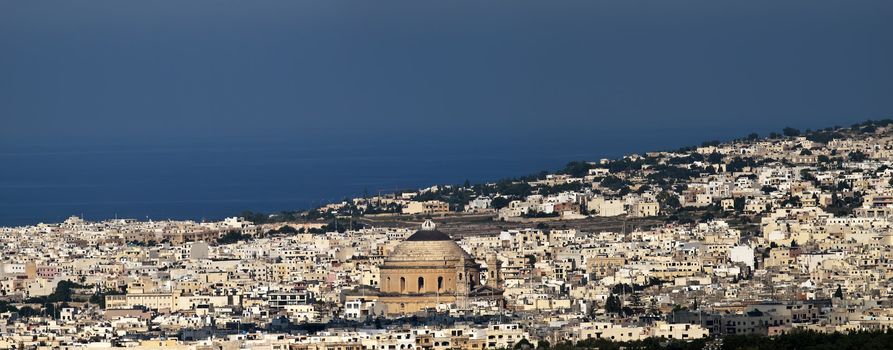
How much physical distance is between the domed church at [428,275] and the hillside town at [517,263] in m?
0.06

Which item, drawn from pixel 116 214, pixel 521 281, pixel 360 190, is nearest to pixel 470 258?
pixel 521 281

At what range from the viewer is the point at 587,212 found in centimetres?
10862

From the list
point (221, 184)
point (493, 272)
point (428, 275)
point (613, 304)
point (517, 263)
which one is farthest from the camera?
point (221, 184)

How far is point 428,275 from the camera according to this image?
274 feet

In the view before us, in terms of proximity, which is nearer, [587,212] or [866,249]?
[866,249]

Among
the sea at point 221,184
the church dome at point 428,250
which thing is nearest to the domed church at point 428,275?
the church dome at point 428,250

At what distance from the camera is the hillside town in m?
70.9

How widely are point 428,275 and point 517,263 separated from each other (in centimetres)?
933

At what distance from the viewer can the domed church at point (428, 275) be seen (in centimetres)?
8206

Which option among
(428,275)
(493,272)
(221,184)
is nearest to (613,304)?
(428,275)

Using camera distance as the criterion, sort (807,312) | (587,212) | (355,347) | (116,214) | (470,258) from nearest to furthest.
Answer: (355,347), (807,312), (470,258), (587,212), (116,214)

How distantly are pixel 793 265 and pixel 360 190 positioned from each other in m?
60.0

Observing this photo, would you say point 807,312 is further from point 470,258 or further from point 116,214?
point 116,214

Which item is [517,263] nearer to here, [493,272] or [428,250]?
[493,272]
